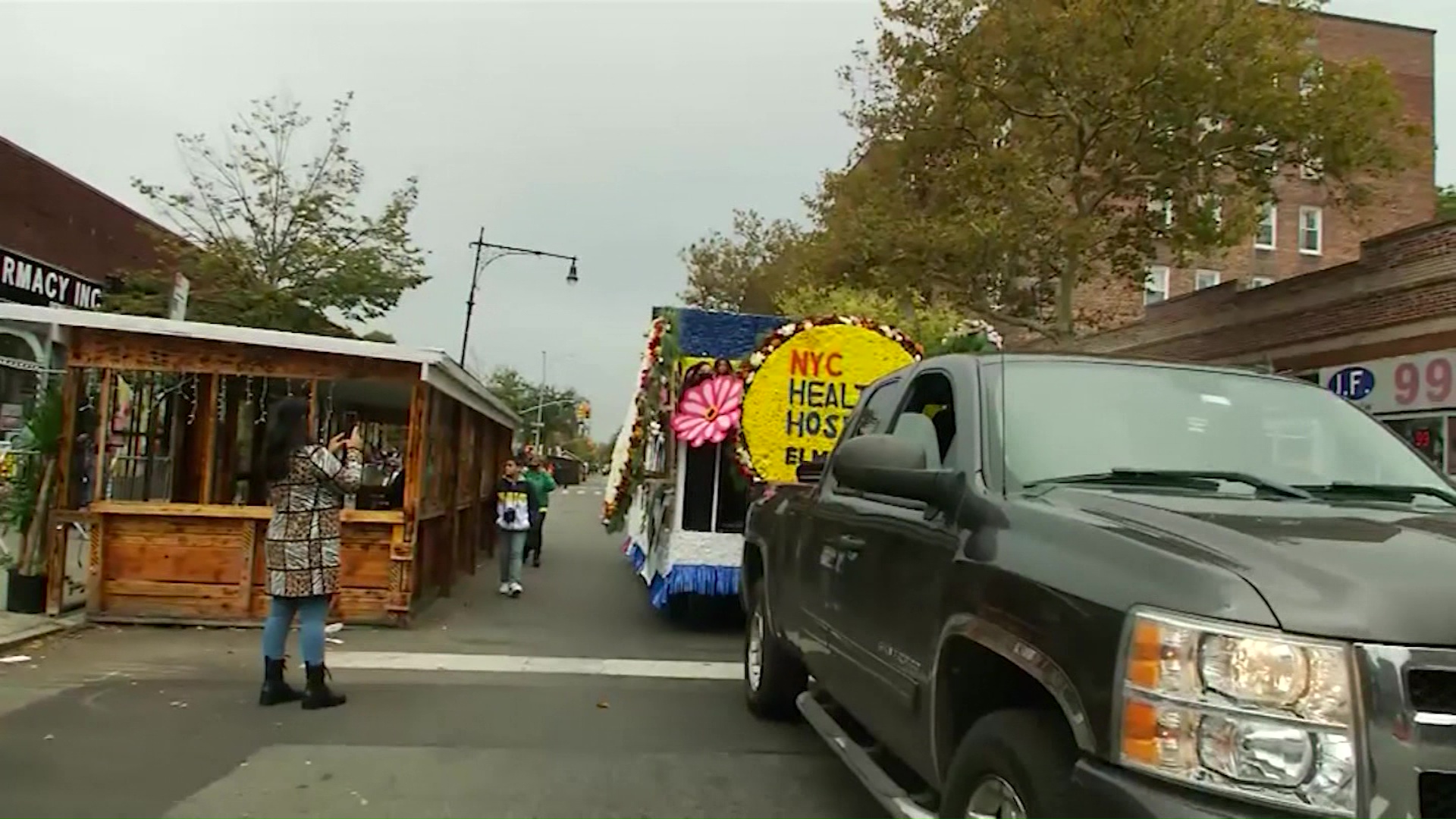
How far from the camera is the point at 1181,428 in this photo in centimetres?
390

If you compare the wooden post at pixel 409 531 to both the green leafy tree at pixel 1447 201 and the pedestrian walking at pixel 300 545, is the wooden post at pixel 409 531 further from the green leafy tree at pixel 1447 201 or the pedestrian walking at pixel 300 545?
the green leafy tree at pixel 1447 201

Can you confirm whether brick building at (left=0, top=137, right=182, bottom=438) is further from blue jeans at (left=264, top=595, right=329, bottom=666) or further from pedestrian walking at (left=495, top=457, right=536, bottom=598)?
blue jeans at (left=264, top=595, right=329, bottom=666)

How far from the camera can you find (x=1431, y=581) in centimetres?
249

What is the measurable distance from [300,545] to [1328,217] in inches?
1550

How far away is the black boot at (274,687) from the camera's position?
6969mm

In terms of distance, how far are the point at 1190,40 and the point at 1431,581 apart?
15260 millimetres

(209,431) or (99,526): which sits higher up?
(209,431)

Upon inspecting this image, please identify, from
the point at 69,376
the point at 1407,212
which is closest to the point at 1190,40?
the point at 69,376

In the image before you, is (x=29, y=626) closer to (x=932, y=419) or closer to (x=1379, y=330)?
(x=932, y=419)

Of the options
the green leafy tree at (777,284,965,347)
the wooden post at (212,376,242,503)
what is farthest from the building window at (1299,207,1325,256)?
the wooden post at (212,376,242,503)

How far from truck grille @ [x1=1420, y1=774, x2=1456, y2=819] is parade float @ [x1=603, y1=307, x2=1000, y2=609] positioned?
6978 mm

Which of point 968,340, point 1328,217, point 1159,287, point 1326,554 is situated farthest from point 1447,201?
point 1326,554

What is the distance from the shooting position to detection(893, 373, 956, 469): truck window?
405 centimetres

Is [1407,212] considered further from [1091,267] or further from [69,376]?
[69,376]
